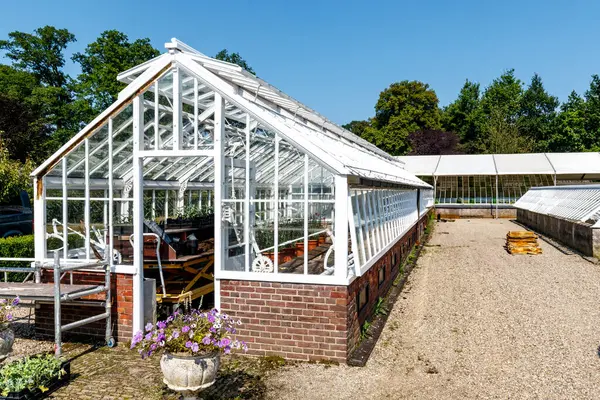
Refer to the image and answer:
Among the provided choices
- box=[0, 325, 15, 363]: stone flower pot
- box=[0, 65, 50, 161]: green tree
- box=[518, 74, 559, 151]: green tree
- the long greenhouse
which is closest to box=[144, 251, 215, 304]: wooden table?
the long greenhouse

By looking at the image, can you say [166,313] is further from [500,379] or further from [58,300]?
[500,379]

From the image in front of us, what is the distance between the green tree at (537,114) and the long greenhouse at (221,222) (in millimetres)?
49532

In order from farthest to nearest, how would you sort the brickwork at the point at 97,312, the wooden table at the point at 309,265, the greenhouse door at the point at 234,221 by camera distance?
1. the brickwork at the point at 97,312
2. the wooden table at the point at 309,265
3. the greenhouse door at the point at 234,221

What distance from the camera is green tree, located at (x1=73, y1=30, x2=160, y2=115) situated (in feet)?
97.5

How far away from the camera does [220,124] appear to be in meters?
6.46

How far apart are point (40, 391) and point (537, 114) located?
216 feet

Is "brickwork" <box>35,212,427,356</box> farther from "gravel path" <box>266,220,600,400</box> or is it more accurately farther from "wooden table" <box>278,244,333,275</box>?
"wooden table" <box>278,244,333,275</box>

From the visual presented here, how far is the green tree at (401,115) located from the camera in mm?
47844

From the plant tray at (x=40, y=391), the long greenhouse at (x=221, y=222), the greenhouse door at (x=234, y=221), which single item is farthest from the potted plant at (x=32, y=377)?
the greenhouse door at (x=234, y=221)

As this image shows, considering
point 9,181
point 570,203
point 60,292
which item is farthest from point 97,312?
point 570,203

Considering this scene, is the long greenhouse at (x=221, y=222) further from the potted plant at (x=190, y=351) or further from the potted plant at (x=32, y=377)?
the potted plant at (x=190, y=351)

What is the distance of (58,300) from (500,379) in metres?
5.34

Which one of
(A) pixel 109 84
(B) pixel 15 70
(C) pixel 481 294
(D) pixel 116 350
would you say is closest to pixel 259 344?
(D) pixel 116 350

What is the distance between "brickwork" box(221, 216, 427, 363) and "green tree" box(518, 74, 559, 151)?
167ft
